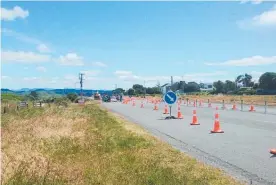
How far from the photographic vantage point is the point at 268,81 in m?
129

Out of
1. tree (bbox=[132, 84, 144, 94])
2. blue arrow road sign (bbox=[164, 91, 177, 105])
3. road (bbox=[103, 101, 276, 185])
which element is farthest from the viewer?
tree (bbox=[132, 84, 144, 94])

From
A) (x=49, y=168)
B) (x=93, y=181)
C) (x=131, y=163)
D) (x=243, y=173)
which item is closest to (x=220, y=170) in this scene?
(x=243, y=173)

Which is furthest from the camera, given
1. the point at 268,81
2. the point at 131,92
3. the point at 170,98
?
the point at 131,92

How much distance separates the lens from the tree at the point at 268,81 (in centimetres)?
12769

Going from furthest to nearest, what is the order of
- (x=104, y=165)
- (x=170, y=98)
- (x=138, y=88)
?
(x=138, y=88)
(x=170, y=98)
(x=104, y=165)

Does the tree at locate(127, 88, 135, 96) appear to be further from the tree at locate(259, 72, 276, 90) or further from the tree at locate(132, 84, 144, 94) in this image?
the tree at locate(259, 72, 276, 90)

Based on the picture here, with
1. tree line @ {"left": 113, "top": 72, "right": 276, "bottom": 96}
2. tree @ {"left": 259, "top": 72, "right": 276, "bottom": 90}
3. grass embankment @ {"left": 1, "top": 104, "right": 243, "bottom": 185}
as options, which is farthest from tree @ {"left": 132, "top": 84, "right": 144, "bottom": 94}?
grass embankment @ {"left": 1, "top": 104, "right": 243, "bottom": 185}

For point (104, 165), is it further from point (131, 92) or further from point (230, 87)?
point (230, 87)

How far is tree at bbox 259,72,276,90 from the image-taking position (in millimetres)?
127688

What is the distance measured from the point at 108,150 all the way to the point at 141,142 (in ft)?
5.25

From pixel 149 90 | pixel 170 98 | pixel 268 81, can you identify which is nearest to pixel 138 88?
pixel 149 90

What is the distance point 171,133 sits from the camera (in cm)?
1593

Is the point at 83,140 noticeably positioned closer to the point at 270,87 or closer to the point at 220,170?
the point at 220,170

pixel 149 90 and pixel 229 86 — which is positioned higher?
pixel 229 86
